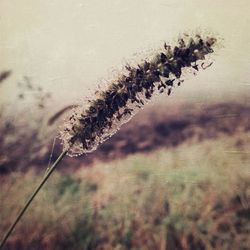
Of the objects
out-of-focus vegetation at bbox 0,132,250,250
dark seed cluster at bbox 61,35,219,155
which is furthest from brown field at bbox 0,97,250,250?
dark seed cluster at bbox 61,35,219,155

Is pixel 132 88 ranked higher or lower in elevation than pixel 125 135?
higher

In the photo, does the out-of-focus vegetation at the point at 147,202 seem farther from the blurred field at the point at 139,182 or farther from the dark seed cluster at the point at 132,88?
the dark seed cluster at the point at 132,88

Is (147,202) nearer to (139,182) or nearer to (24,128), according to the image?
(139,182)

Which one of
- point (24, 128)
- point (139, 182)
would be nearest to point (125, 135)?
point (139, 182)

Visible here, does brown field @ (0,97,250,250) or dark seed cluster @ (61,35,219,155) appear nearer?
dark seed cluster @ (61,35,219,155)

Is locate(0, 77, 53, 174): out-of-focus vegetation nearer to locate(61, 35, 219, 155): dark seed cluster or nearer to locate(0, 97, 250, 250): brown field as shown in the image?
locate(0, 97, 250, 250): brown field

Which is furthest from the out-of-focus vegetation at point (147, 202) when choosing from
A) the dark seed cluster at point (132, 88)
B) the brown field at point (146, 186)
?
the dark seed cluster at point (132, 88)

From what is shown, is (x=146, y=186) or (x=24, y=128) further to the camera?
(x=24, y=128)
